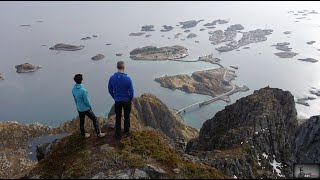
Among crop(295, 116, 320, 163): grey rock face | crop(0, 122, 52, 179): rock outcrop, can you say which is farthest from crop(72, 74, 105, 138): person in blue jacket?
crop(0, 122, 52, 179): rock outcrop

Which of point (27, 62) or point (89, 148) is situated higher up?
point (89, 148)

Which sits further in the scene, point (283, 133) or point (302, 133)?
point (302, 133)

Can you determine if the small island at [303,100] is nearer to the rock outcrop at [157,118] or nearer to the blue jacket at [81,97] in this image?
the rock outcrop at [157,118]

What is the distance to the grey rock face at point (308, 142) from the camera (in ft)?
93.2

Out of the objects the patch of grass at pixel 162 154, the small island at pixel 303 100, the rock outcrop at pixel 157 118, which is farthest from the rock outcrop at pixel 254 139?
the small island at pixel 303 100

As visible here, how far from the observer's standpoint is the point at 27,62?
182 metres

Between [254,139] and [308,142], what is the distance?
23.8ft

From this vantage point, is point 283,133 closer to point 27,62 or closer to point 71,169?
point 71,169

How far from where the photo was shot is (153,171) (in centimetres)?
1364

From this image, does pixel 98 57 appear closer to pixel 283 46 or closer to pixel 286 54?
pixel 286 54

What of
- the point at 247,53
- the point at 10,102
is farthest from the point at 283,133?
the point at 247,53

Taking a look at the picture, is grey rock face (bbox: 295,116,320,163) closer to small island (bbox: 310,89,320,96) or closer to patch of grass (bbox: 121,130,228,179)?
patch of grass (bbox: 121,130,228,179)

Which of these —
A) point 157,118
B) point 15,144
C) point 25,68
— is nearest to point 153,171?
point 15,144

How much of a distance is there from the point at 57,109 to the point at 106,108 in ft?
Answer: 59.8
